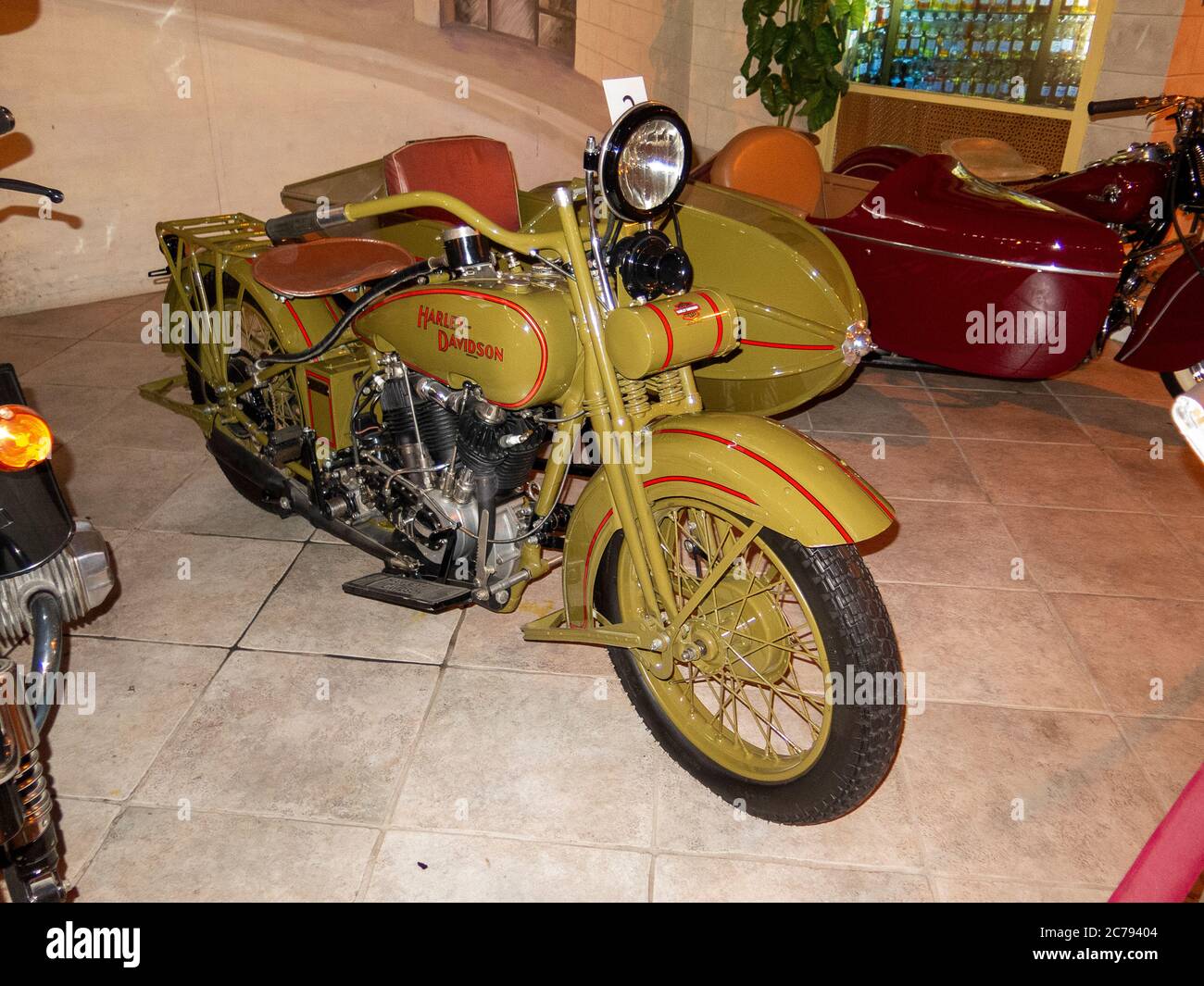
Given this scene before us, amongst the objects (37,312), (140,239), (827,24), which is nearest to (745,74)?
(827,24)

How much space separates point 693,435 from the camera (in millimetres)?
1936

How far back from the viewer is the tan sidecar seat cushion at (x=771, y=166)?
4.05 m

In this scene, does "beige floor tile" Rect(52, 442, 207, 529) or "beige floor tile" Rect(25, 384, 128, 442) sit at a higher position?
"beige floor tile" Rect(25, 384, 128, 442)

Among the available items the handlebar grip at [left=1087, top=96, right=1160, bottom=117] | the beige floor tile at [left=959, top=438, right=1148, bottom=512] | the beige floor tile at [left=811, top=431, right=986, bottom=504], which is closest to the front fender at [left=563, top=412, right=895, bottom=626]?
the beige floor tile at [left=811, top=431, right=986, bottom=504]

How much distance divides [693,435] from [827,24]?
18.8ft

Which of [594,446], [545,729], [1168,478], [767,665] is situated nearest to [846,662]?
[767,665]

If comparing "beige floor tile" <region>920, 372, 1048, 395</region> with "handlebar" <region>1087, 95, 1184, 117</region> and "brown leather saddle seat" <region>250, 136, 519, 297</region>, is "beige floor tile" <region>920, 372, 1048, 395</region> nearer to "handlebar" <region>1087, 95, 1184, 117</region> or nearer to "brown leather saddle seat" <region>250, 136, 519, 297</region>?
"handlebar" <region>1087, 95, 1184, 117</region>

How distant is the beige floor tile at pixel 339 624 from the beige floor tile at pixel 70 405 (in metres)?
1.49

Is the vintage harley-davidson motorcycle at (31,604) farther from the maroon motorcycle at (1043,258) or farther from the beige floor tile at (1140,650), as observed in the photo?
the maroon motorcycle at (1043,258)

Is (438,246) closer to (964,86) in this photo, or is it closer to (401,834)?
(401,834)

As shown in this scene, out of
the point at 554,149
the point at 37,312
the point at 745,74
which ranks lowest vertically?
the point at 37,312

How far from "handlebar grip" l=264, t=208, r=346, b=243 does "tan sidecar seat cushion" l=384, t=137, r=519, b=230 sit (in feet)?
2.11

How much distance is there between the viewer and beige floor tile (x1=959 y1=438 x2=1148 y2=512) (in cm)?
368

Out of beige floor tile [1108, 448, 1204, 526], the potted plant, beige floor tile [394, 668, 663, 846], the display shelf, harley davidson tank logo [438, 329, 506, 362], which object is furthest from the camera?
the potted plant
